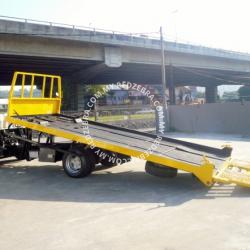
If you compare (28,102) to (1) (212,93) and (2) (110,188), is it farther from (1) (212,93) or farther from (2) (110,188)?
(1) (212,93)

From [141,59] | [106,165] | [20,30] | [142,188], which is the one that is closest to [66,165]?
[106,165]

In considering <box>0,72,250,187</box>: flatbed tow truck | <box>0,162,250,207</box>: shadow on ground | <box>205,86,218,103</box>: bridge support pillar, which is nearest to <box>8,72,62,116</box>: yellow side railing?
<box>0,72,250,187</box>: flatbed tow truck

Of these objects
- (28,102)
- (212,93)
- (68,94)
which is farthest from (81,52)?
(212,93)

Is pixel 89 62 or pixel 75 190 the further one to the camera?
pixel 89 62

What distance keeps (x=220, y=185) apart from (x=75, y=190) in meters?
3.06

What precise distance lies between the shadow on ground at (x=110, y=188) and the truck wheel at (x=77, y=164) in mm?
169

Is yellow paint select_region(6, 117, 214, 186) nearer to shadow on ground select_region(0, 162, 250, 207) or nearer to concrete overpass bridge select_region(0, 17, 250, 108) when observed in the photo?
shadow on ground select_region(0, 162, 250, 207)

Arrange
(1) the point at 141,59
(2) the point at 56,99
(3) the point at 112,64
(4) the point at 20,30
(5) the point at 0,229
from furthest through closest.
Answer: (1) the point at 141,59
(3) the point at 112,64
(4) the point at 20,30
(2) the point at 56,99
(5) the point at 0,229

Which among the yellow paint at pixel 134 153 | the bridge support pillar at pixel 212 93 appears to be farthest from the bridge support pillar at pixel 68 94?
the bridge support pillar at pixel 212 93

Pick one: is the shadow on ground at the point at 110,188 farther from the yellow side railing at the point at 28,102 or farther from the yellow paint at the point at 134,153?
the yellow side railing at the point at 28,102

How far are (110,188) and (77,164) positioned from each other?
141 cm

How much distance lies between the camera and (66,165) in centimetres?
848

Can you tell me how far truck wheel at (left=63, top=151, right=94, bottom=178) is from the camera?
26.9 ft

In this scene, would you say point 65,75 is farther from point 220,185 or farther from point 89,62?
point 220,185
